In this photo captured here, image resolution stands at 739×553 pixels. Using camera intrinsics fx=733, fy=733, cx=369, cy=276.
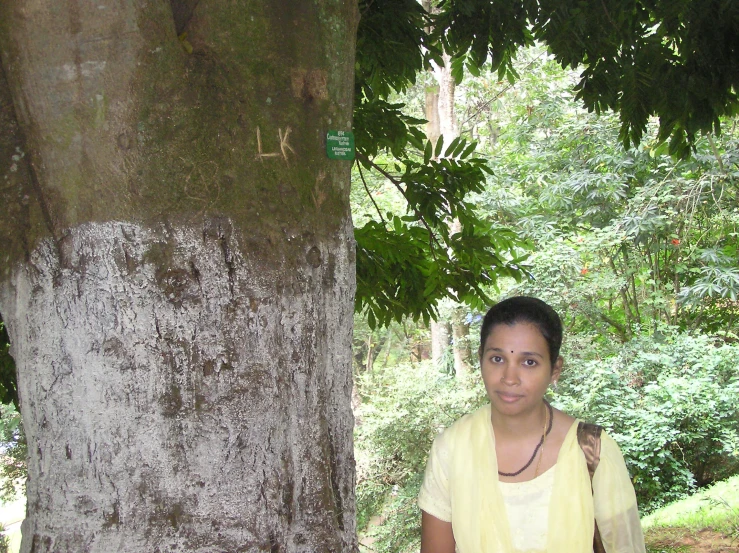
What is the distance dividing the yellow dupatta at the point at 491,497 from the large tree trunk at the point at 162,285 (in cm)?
53

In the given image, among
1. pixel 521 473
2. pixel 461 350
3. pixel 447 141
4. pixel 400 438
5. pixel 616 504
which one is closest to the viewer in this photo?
pixel 616 504

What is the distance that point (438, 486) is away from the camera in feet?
7.60

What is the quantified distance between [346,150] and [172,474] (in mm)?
934

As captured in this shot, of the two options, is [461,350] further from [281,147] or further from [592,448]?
[281,147]

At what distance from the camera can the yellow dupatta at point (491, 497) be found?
2.13 metres

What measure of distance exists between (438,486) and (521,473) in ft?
0.87

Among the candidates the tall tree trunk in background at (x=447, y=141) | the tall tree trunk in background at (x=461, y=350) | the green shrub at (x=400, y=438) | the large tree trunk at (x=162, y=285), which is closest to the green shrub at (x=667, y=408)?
the green shrub at (x=400, y=438)

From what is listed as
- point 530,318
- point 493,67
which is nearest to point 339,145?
point 530,318

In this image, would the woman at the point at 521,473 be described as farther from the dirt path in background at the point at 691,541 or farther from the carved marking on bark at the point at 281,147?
the dirt path in background at the point at 691,541

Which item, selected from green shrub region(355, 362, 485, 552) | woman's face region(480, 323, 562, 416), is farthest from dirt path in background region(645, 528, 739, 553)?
woman's face region(480, 323, 562, 416)

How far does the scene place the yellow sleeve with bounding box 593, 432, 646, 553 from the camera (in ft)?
6.98

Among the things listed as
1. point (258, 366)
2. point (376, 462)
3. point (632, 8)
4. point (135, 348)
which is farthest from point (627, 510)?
point (376, 462)

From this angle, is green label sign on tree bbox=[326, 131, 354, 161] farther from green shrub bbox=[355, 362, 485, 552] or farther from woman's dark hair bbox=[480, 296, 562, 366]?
green shrub bbox=[355, 362, 485, 552]

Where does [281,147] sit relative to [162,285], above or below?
above
